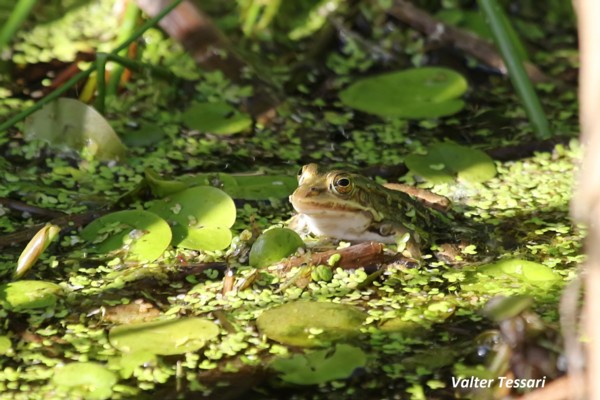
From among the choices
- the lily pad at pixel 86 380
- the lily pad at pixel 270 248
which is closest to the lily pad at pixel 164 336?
the lily pad at pixel 86 380

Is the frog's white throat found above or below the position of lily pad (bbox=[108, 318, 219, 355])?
above

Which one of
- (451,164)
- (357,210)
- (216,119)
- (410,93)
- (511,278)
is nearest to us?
(511,278)

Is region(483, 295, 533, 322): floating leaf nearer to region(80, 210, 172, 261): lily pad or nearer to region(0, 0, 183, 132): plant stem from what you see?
region(80, 210, 172, 261): lily pad

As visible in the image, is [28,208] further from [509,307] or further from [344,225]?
[509,307]

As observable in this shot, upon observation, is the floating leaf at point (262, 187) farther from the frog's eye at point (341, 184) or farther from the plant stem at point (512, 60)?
the plant stem at point (512, 60)

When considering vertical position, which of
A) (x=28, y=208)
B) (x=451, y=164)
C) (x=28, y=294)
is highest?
(x=451, y=164)

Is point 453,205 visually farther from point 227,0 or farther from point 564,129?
point 227,0

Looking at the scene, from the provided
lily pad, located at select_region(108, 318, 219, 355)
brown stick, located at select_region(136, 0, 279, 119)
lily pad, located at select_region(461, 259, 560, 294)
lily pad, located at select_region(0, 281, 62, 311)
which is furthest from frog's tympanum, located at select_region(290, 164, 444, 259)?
brown stick, located at select_region(136, 0, 279, 119)

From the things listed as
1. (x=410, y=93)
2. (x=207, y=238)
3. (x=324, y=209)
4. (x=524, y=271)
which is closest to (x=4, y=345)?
(x=207, y=238)
